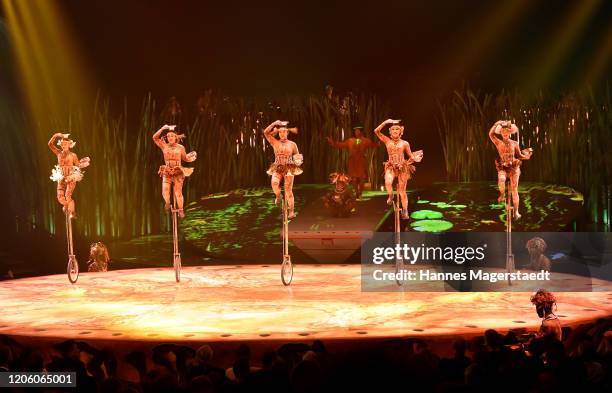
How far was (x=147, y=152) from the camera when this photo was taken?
2020cm

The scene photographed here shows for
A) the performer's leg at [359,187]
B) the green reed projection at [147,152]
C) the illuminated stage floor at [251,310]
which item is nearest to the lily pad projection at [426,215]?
the performer's leg at [359,187]

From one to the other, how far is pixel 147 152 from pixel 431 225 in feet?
22.7

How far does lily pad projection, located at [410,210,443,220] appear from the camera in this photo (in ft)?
58.1

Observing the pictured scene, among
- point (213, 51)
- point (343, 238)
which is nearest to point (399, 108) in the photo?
point (213, 51)

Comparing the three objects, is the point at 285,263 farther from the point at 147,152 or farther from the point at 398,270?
the point at 147,152

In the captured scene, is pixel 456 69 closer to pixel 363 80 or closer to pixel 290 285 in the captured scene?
pixel 363 80

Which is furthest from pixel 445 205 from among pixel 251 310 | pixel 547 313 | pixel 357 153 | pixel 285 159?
pixel 547 313

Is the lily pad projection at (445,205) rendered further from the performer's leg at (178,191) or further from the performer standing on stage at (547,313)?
the performer standing on stage at (547,313)

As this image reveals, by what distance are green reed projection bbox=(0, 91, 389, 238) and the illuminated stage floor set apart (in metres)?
6.35

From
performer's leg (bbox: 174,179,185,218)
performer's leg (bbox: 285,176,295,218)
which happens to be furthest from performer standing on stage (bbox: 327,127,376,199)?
performer's leg (bbox: 285,176,295,218)

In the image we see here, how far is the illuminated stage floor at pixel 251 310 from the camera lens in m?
8.20

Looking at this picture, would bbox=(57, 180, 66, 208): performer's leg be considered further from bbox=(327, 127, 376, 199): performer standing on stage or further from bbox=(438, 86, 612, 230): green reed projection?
bbox=(438, 86, 612, 230): green reed projection

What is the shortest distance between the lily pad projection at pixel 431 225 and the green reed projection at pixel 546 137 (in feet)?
10.7

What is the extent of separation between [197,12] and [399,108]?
575 centimetres
